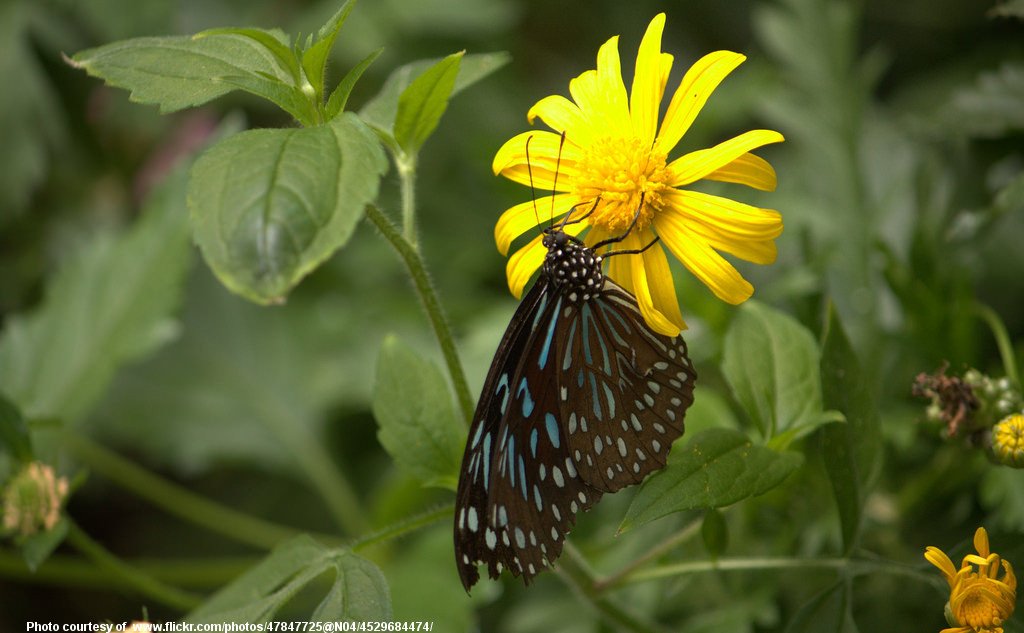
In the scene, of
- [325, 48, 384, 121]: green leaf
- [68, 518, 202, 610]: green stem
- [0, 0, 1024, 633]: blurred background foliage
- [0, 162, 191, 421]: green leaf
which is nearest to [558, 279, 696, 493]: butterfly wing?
[0, 0, 1024, 633]: blurred background foliage

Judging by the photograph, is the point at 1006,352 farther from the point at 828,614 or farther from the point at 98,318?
the point at 98,318

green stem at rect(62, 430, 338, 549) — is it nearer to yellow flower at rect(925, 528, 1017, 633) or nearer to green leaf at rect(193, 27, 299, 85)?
green leaf at rect(193, 27, 299, 85)

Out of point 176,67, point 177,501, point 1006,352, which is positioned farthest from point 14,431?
point 1006,352

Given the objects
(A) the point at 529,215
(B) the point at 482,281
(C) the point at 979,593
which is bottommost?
(B) the point at 482,281

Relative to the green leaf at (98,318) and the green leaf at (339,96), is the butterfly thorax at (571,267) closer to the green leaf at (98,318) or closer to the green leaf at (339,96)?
the green leaf at (339,96)

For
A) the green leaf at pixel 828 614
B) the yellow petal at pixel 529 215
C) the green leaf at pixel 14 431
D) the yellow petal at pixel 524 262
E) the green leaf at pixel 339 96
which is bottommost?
the green leaf at pixel 14 431

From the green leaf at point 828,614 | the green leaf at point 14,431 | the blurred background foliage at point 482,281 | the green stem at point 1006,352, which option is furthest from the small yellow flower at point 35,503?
the green stem at point 1006,352
